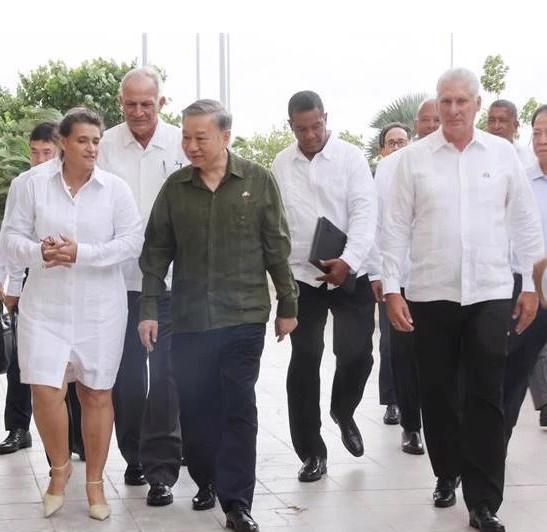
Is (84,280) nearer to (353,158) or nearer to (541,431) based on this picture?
(353,158)

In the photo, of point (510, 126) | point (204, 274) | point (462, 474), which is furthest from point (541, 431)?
point (204, 274)

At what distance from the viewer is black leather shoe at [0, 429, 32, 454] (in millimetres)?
8406

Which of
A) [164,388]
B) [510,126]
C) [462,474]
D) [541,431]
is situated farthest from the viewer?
[541,431]

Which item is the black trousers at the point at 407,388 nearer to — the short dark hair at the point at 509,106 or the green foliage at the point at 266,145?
the short dark hair at the point at 509,106

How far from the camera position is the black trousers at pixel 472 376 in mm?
6469

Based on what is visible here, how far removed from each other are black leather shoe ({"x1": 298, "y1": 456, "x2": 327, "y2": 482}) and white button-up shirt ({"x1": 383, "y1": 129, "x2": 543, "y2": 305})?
1.35 metres

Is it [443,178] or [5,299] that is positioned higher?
[443,178]

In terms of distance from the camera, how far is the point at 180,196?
6.64m

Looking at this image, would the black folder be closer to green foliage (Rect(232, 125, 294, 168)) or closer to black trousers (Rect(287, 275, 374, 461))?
black trousers (Rect(287, 275, 374, 461))

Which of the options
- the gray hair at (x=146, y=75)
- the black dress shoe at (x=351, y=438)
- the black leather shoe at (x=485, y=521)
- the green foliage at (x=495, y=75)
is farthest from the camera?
the green foliage at (x=495, y=75)

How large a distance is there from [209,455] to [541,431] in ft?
10.4

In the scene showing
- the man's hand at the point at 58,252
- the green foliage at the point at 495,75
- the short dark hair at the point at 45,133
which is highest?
the green foliage at the point at 495,75

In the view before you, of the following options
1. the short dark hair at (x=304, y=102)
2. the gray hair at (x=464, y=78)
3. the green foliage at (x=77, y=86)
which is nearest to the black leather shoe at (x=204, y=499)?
the short dark hair at (x=304, y=102)

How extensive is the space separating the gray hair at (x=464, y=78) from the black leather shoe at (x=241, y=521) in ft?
7.31
